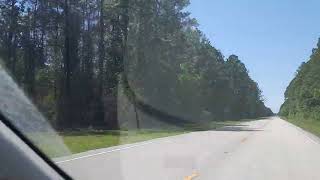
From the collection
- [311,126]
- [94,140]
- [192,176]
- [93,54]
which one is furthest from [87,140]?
[311,126]

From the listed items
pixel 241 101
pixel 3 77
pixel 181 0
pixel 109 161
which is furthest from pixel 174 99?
pixel 241 101

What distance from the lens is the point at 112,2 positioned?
6122 centimetres

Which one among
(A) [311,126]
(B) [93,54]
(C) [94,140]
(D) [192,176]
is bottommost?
(D) [192,176]

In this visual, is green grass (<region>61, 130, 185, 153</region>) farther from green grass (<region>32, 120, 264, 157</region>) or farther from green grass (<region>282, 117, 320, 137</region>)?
green grass (<region>282, 117, 320, 137</region>)

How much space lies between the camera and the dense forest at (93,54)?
194ft

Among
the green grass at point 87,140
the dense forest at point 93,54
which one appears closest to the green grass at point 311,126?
the dense forest at point 93,54

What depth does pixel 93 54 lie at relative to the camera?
66.4 m

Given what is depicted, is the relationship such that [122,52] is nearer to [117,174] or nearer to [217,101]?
[117,174]

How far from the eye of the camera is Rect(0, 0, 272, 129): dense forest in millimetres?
59219

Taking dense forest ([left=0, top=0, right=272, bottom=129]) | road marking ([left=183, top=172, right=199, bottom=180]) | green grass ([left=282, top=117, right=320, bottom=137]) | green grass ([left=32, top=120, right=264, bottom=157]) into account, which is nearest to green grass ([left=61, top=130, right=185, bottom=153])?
green grass ([left=32, top=120, right=264, bottom=157])

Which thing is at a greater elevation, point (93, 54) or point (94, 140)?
point (93, 54)

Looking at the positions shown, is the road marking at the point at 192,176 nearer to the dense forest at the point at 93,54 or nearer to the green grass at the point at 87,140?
the green grass at the point at 87,140

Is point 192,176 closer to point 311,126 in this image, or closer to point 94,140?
point 94,140

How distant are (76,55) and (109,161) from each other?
45.2m
